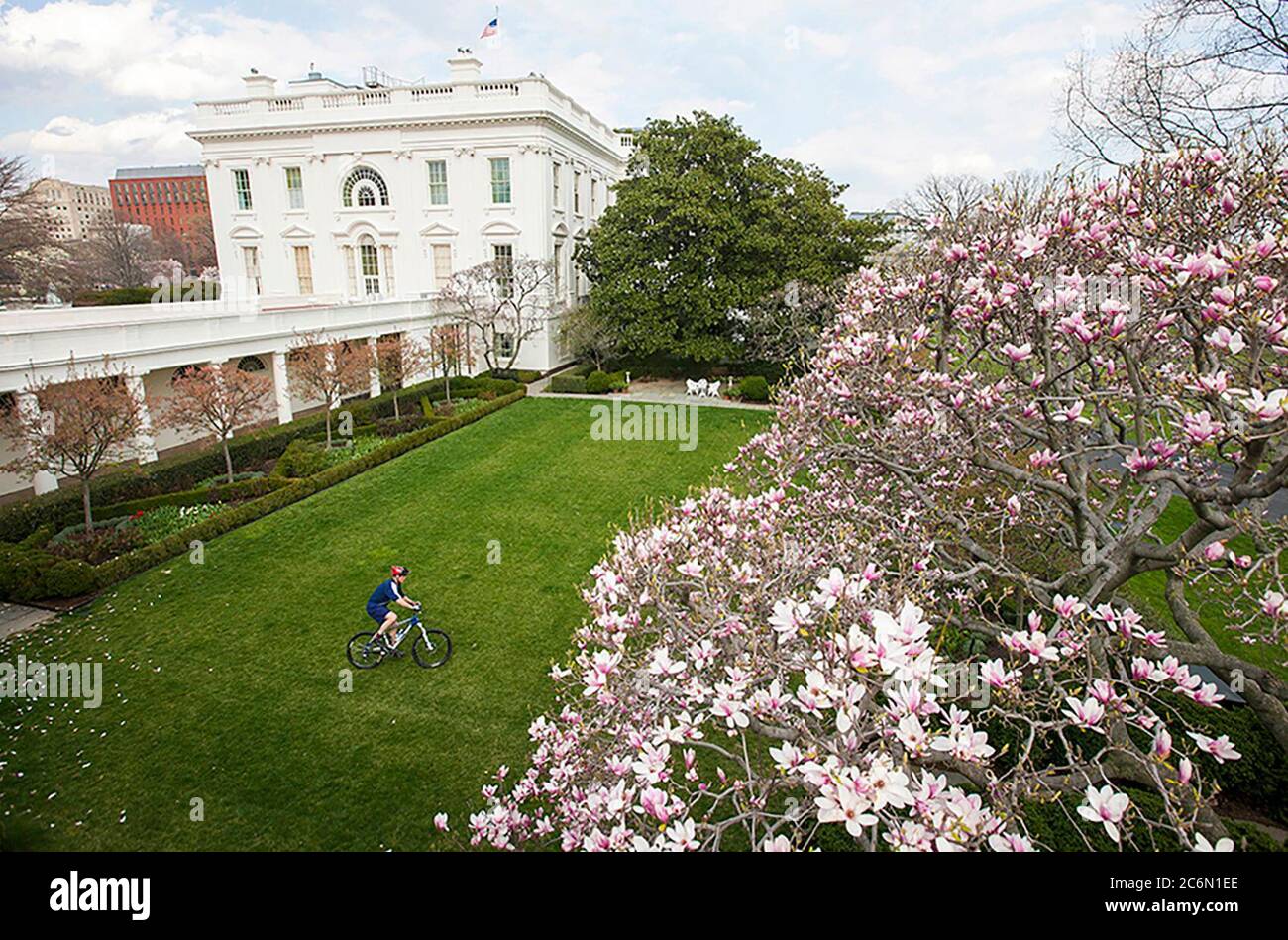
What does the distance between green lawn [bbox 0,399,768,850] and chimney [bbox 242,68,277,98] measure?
27.8m

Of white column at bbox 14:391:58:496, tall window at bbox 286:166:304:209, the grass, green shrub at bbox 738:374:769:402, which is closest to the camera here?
the grass

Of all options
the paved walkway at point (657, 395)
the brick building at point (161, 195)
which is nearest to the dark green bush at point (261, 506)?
the paved walkway at point (657, 395)

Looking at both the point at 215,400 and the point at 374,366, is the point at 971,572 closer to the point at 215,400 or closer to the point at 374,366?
the point at 215,400

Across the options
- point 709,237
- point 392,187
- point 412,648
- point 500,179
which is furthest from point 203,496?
point 392,187

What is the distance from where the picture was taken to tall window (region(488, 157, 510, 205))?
103ft

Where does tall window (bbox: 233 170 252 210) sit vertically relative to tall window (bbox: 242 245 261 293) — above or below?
above

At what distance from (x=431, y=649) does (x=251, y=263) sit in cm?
3384

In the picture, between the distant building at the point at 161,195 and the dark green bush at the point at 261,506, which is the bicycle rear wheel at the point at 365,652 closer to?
the dark green bush at the point at 261,506

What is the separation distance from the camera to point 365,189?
3347cm

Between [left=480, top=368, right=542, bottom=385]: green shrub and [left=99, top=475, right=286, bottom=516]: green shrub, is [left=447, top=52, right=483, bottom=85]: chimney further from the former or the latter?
[left=99, top=475, right=286, bottom=516]: green shrub

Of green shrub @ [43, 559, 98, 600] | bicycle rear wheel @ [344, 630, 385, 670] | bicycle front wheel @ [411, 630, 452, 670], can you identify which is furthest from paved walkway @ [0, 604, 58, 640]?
bicycle front wheel @ [411, 630, 452, 670]

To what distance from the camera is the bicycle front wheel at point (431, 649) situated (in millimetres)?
9578

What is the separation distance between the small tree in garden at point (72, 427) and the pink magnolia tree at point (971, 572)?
1122 cm
